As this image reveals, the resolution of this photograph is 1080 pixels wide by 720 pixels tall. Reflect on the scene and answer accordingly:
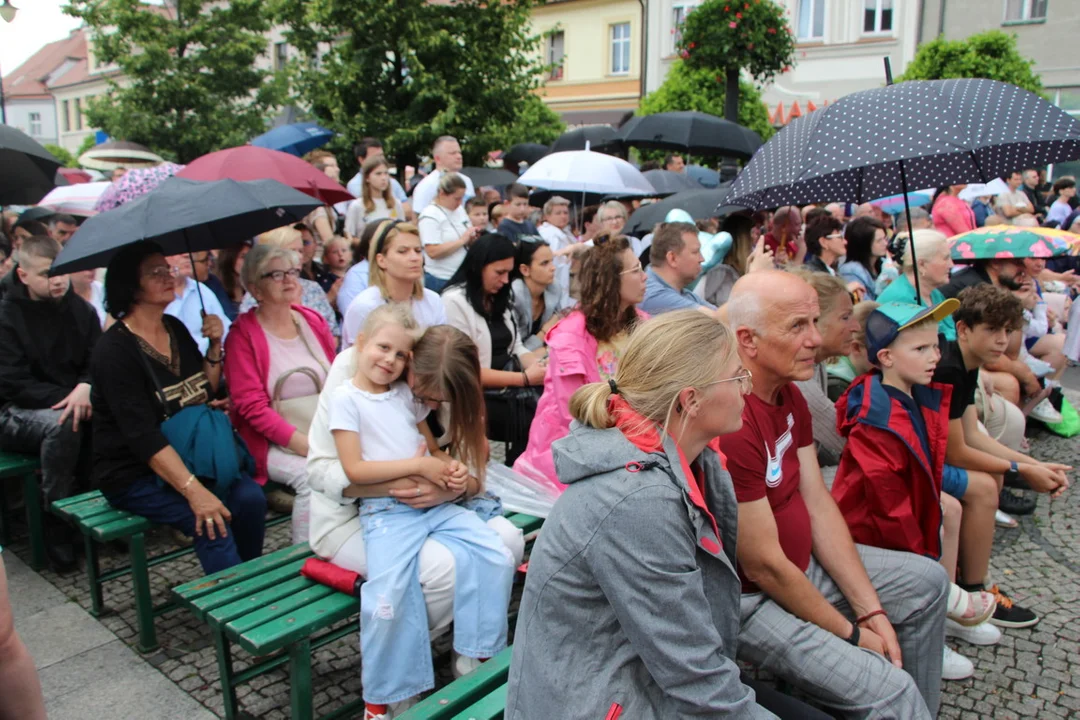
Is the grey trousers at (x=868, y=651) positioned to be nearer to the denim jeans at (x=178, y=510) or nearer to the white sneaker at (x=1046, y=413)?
the denim jeans at (x=178, y=510)

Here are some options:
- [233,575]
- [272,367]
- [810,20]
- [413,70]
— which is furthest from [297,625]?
[810,20]

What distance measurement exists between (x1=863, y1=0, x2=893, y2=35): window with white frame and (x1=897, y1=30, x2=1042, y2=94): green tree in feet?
18.5

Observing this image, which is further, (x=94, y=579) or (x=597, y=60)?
(x=597, y=60)

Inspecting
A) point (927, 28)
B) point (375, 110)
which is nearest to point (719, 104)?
point (927, 28)

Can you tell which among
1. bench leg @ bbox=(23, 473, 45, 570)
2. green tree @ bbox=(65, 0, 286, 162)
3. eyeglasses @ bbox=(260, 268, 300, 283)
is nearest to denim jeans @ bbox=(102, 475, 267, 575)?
bench leg @ bbox=(23, 473, 45, 570)

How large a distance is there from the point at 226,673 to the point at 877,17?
99.1 ft

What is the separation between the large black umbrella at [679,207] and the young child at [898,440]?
11.8 ft

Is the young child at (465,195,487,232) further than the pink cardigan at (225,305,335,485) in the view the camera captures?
Yes

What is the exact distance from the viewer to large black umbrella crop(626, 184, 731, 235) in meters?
7.08

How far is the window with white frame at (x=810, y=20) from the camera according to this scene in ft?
93.2

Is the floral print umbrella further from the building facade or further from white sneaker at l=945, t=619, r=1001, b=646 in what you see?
the building facade

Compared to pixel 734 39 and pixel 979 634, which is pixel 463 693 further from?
pixel 734 39

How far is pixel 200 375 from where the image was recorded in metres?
3.86

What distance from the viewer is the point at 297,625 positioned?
274cm
